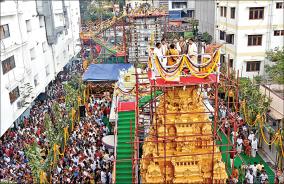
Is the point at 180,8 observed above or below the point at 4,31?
above

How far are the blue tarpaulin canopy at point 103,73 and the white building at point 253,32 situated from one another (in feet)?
33.0

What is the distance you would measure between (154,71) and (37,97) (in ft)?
78.9

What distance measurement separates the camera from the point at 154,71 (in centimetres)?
1134

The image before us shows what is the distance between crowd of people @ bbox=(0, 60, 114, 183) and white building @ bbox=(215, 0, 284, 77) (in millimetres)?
12957

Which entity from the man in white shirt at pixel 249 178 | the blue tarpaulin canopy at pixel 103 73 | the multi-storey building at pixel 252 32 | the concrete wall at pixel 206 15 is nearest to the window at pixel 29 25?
the blue tarpaulin canopy at pixel 103 73

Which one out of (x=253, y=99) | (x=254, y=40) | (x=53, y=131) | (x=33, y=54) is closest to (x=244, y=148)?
(x=253, y=99)

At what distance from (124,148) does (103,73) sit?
13.8 metres

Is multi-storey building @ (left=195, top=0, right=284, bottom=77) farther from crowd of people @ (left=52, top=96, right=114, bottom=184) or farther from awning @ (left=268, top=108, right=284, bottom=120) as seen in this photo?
crowd of people @ (left=52, top=96, right=114, bottom=184)

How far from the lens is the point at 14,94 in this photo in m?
25.7

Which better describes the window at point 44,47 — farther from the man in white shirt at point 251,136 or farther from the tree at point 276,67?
the man in white shirt at point 251,136

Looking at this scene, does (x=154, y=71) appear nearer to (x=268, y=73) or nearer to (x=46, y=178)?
(x=46, y=178)

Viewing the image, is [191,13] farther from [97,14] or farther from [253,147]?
[253,147]

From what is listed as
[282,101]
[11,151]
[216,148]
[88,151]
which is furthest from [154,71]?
[282,101]

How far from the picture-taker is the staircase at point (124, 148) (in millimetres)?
17320
